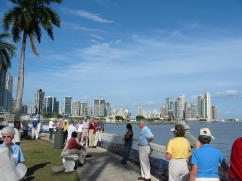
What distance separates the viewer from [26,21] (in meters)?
23.4

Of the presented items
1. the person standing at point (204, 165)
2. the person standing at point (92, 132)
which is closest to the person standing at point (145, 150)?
the person standing at point (204, 165)

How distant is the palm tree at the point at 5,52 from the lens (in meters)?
32.2

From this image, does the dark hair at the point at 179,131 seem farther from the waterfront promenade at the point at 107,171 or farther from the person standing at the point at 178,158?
the waterfront promenade at the point at 107,171

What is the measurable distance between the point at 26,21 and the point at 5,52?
36.1 feet

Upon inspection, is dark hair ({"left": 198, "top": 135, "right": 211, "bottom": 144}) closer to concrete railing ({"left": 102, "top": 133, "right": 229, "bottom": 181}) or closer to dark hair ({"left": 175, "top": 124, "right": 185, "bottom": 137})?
dark hair ({"left": 175, "top": 124, "right": 185, "bottom": 137})

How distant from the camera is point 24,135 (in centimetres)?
2291

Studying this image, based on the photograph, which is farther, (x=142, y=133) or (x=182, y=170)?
(x=142, y=133)

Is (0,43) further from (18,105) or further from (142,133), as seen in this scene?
(142,133)

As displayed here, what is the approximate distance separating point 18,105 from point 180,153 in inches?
790

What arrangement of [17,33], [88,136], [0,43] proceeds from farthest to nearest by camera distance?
[0,43], [17,33], [88,136]

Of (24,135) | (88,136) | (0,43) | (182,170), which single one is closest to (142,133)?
(182,170)

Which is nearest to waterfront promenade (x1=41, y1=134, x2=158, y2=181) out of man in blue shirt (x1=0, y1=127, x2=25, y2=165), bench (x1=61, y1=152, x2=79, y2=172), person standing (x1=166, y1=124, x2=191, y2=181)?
bench (x1=61, y1=152, x2=79, y2=172)

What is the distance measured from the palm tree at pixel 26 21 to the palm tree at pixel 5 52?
8.27m

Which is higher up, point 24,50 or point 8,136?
point 24,50
